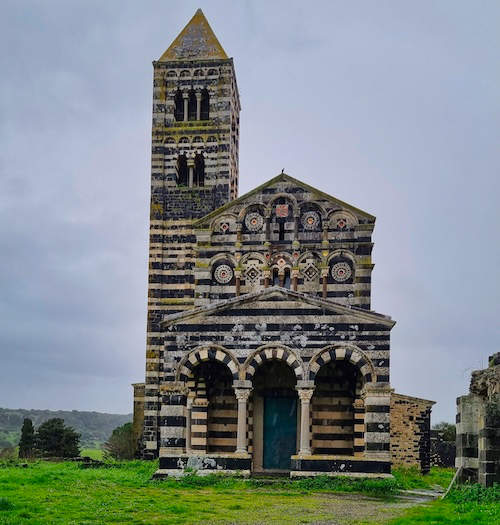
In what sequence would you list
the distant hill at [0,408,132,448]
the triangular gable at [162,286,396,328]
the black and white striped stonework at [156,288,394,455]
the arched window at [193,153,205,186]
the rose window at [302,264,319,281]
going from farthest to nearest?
1. the distant hill at [0,408,132,448]
2. the arched window at [193,153,205,186]
3. the rose window at [302,264,319,281]
4. the triangular gable at [162,286,396,328]
5. the black and white striped stonework at [156,288,394,455]

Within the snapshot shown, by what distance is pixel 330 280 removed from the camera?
102 feet

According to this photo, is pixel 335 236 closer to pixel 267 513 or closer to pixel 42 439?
pixel 267 513

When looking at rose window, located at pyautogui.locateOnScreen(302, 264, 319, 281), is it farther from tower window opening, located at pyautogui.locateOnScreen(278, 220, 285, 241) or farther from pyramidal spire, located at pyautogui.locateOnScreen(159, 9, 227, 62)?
pyramidal spire, located at pyautogui.locateOnScreen(159, 9, 227, 62)

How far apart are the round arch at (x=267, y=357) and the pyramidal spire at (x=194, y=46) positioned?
18.9m

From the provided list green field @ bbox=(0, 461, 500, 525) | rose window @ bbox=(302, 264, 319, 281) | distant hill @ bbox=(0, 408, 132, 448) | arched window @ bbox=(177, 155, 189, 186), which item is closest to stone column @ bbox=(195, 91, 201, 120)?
arched window @ bbox=(177, 155, 189, 186)

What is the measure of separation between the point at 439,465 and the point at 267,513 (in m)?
25.9

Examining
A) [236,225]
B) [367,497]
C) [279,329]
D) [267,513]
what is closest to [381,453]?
[367,497]

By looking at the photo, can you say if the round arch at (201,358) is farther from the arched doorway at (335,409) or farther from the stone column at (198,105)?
the stone column at (198,105)

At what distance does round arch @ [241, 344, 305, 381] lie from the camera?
83.0 ft

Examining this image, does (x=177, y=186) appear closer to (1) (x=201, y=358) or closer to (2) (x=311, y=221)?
(2) (x=311, y=221)

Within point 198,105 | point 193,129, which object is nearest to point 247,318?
point 193,129

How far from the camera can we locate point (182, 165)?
38594 millimetres

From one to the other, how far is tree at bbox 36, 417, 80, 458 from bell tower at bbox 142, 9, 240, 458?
7.03 m


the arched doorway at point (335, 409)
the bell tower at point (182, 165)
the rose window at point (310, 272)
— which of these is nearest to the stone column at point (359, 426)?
the arched doorway at point (335, 409)
